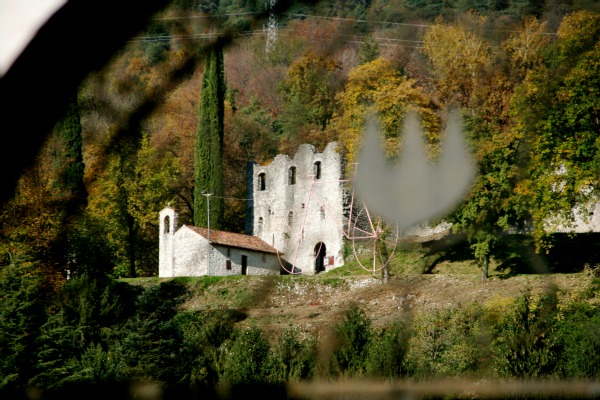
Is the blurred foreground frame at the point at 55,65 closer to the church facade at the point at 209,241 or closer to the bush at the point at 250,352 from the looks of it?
the church facade at the point at 209,241

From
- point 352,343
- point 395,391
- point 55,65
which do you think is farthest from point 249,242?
point 55,65

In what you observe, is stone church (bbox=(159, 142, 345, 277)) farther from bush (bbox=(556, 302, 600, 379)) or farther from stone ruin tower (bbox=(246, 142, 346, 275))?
bush (bbox=(556, 302, 600, 379))

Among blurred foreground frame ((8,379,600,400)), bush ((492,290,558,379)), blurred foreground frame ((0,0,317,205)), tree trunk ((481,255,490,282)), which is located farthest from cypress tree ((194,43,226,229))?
tree trunk ((481,255,490,282))

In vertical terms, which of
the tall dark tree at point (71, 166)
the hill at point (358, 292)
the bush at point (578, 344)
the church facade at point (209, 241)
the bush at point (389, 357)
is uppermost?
the church facade at point (209, 241)

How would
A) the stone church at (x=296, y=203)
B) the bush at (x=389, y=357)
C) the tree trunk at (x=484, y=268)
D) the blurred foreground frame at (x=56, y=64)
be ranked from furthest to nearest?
the tree trunk at (x=484, y=268) → the stone church at (x=296, y=203) → the bush at (x=389, y=357) → the blurred foreground frame at (x=56, y=64)

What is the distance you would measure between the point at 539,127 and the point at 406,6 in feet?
0.43

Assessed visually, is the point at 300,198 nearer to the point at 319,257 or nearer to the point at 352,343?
the point at 352,343

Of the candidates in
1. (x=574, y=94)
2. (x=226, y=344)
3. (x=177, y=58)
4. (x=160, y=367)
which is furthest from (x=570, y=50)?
(x=226, y=344)

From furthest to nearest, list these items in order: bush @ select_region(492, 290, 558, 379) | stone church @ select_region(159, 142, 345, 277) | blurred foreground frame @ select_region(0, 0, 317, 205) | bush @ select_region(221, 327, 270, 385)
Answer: bush @ select_region(221, 327, 270, 385)
bush @ select_region(492, 290, 558, 379)
stone church @ select_region(159, 142, 345, 277)
blurred foreground frame @ select_region(0, 0, 317, 205)

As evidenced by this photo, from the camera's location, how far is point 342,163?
634 millimetres

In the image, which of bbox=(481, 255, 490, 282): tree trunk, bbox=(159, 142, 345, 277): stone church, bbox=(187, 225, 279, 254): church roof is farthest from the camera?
bbox=(481, 255, 490, 282): tree trunk

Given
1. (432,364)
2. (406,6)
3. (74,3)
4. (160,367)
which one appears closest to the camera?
(74,3)

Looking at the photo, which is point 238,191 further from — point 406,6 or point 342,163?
point 406,6

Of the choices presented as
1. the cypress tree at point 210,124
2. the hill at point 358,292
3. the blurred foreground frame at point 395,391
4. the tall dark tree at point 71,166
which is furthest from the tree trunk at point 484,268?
the tall dark tree at point 71,166
